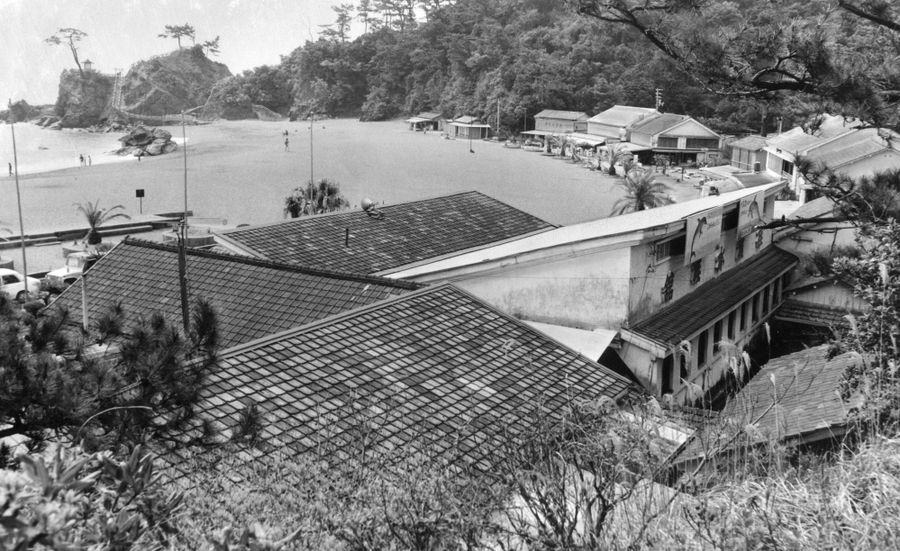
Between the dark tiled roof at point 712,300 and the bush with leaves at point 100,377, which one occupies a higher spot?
the bush with leaves at point 100,377

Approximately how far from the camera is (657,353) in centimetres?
1289

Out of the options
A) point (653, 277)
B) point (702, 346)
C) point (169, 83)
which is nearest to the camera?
point (653, 277)

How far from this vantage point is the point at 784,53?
32.2ft

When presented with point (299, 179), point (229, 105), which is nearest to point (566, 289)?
point (299, 179)

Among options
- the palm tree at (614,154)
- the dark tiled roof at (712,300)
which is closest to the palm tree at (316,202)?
the dark tiled roof at (712,300)

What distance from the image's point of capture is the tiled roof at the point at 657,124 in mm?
54594

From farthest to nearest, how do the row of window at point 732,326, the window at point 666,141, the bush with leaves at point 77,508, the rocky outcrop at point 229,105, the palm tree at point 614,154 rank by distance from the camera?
1. the rocky outcrop at point 229,105
2. the window at point 666,141
3. the palm tree at point 614,154
4. the row of window at point 732,326
5. the bush with leaves at point 77,508

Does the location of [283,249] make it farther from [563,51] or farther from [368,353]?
[563,51]

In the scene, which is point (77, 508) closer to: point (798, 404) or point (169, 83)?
point (798, 404)

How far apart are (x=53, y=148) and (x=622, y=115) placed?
164 ft

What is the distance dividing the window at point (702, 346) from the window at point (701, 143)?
41406 mm

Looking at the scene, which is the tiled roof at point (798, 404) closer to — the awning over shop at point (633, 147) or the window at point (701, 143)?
the awning over shop at point (633, 147)

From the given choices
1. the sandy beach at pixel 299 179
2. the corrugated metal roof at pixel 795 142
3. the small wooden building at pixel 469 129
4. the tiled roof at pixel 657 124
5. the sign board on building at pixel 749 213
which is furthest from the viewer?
the small wooden building at pixel 469 129

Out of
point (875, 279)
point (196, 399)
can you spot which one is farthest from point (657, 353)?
point (196, 399)
